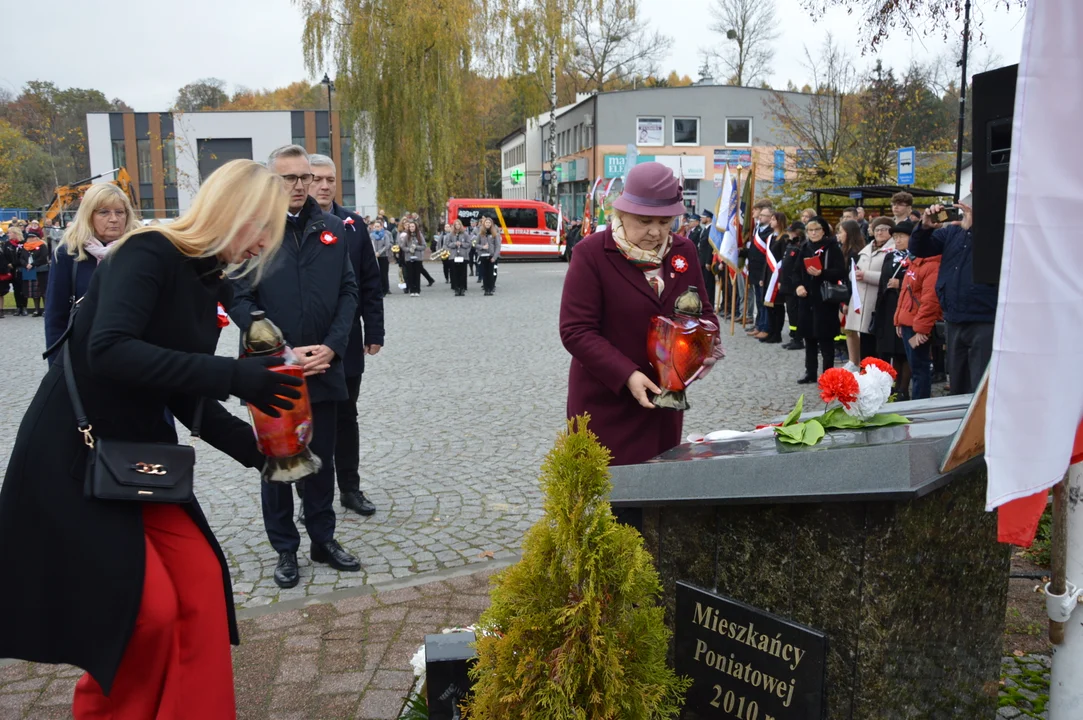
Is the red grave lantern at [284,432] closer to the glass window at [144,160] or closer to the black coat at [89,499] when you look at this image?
the black coat at [89,499]

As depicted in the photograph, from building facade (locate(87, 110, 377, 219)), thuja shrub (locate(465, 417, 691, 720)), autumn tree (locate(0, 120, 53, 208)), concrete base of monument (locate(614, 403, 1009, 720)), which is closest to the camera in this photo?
thuja shrub (locate(465, 417, 691, 720))

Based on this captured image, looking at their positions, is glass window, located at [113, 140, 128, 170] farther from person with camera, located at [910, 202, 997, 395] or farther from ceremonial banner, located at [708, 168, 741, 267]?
person with camera, located at [910, 202, 997, 395]

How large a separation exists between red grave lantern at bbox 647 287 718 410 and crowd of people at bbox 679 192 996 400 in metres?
3.64

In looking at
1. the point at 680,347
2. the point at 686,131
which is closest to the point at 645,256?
the point at 680,347

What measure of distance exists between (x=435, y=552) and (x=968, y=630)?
288cm

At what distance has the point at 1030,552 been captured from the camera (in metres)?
4.91

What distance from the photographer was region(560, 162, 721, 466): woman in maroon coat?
3.44 m

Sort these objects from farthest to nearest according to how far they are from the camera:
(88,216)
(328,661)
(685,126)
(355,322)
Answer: (685,126) → (88,216) → (355,322) → (328,661)

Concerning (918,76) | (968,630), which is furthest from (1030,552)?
(918,76)

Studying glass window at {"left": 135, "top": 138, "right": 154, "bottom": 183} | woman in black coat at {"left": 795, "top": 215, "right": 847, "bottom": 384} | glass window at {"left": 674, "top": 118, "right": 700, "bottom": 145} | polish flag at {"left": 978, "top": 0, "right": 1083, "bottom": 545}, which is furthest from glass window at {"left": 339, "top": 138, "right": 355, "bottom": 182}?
polish flag at {"left": 978, "top": 0, "right": 1083, "bottom": 545}

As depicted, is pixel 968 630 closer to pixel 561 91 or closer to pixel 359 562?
pixel 359 562

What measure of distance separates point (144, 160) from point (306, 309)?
61.7 meters

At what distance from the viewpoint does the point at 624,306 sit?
11.5 feet

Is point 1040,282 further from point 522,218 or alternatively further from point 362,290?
point 522,218
